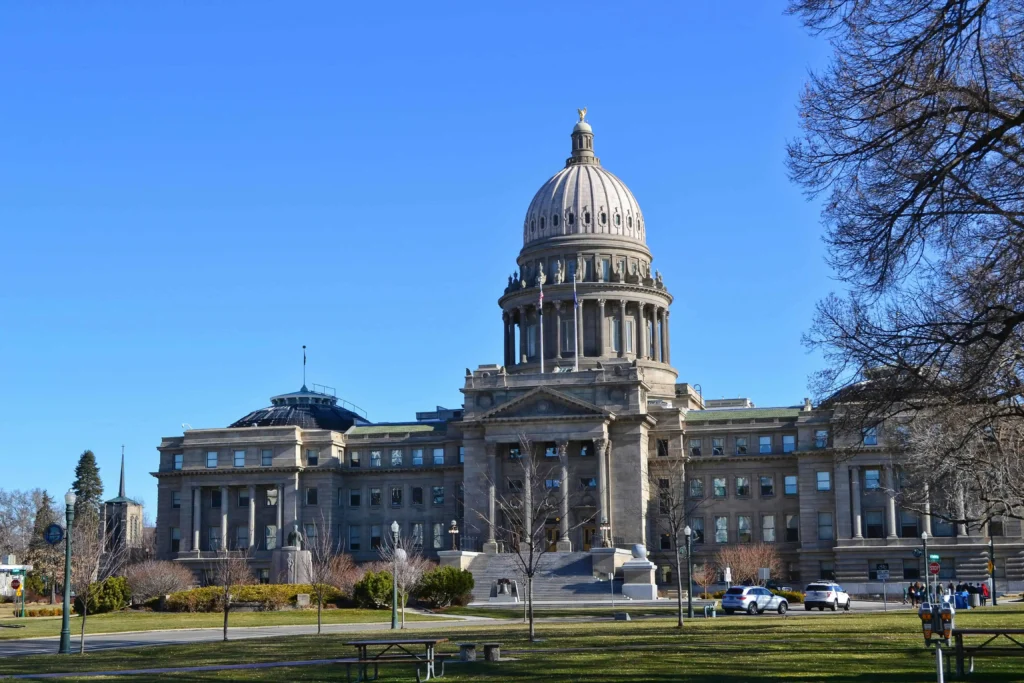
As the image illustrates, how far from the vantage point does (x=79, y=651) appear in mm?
47594

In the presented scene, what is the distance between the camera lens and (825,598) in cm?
7406

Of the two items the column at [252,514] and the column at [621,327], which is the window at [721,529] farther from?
the column at [252,514]

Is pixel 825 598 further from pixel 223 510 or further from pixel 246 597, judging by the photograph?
pixel 223 510

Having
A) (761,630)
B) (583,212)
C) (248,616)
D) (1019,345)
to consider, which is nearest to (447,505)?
(583,212)

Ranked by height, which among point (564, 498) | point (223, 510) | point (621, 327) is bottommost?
point (223, 510)

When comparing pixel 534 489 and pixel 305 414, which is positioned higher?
pixel 305 414

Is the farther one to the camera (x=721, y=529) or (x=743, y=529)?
(x=721, y=529)

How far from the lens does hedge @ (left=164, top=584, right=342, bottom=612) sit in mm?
83062

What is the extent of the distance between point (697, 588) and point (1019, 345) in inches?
3140

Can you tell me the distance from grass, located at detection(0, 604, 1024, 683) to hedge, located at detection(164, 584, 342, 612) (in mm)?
29372

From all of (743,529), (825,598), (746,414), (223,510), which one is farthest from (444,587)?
(746,414)

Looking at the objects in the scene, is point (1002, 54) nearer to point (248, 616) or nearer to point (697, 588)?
point (248, 616)

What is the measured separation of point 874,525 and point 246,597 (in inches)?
2118

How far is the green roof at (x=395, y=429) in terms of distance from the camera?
424 feet
